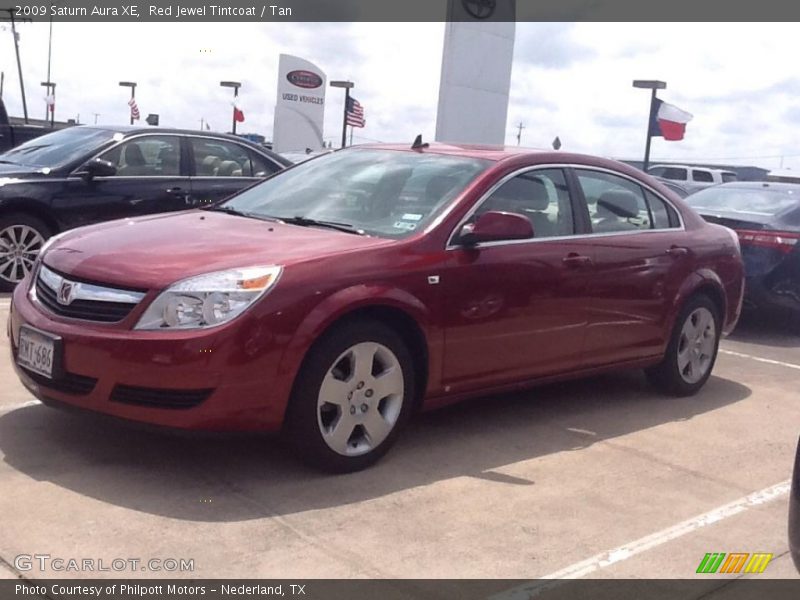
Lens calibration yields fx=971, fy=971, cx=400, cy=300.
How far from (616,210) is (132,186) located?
Answer: 4641mm

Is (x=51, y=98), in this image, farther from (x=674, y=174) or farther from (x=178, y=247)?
(x=178, y=247)

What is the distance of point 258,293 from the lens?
3930mm

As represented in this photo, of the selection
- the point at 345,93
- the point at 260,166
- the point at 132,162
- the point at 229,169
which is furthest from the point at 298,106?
the point at 132,162

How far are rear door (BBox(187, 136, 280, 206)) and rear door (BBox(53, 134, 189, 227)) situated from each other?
0.42 feet

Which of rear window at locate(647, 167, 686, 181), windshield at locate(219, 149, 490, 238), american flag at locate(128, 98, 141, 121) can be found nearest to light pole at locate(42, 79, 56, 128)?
american flag at locate(128, 98, 141, 121)

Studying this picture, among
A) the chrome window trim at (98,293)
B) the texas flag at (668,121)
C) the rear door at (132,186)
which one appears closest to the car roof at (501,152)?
the chrome window trim at (98,293)

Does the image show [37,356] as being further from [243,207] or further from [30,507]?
[243,207]

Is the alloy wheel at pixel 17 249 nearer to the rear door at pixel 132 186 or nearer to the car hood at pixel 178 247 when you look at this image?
the rear door at pixel 132 186

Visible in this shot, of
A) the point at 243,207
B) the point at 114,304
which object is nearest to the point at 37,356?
the point at 114,304

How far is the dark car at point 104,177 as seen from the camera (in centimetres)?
807

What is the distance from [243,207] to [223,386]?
1632mm

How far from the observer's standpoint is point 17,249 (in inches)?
318

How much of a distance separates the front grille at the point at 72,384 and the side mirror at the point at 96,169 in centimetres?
444
